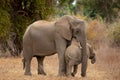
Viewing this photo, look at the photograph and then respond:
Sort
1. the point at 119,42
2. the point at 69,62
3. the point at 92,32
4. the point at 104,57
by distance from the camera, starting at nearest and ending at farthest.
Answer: the point at 69,62
the point at 104,57
the point at 119,42
the point at 92,32

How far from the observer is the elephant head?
1214cm

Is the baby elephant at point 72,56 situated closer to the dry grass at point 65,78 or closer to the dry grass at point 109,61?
the dry grass at point 65,78

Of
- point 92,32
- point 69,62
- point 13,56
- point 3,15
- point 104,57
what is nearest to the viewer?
point 69,62

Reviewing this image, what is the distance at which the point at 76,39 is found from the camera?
12.4 metres

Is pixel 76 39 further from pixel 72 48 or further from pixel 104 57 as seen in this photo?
pixel 104 57

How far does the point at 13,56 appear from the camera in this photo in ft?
74.0

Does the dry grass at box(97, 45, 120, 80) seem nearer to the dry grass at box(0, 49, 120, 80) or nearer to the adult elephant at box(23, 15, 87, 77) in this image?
the dry grass at box(0, 49, 120, 80)

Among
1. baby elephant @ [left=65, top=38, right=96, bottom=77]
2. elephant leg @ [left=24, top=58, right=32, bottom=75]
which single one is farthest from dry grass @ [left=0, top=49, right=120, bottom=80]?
baby elephant @ [left=65, top=38, right=96, bottom=77]

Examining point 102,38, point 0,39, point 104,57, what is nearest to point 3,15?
point 0,39

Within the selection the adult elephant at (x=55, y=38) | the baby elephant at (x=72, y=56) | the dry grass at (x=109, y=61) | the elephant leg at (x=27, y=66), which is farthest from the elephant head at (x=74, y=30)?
the dry grass at (x=109, y=61)

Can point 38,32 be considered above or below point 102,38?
above

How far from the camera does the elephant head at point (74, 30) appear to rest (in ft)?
39.8

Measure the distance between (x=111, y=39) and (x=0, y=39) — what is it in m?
6.88

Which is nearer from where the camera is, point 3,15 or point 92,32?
point 3,15
